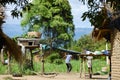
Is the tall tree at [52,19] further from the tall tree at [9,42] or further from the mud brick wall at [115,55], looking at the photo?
the tall tree at [9,42]

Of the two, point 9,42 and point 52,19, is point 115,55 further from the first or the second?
point 52,19

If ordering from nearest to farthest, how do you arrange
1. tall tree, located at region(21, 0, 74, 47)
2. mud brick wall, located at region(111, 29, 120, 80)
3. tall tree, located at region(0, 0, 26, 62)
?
tall tree, located at region(0, 0, 26, 62)
mud brick wall, located at region(111, 29, 120, 80)
tall tree, located at region(21, 0, 74, 47)

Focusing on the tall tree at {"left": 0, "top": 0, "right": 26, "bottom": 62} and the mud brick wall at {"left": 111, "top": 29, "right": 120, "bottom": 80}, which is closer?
the tall tree at {"left": 0, "top": 0, "right": 26, "bottom": 62}

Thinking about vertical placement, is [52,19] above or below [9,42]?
below

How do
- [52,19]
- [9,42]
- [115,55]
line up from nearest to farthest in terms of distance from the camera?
[9,42]
[115,55]
[52,19]

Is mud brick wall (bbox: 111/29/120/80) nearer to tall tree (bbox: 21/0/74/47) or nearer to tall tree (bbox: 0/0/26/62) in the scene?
tall tree (bbox: 0/0/26/62)

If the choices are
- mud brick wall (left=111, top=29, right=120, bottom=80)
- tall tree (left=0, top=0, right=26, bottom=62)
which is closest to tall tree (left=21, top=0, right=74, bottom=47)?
mud brick wall (left=111, top=29, right=120, bottom=80)

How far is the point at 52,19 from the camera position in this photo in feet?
188

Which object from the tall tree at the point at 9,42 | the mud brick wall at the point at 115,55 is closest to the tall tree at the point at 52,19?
the mud brick wall at the point at 115,55

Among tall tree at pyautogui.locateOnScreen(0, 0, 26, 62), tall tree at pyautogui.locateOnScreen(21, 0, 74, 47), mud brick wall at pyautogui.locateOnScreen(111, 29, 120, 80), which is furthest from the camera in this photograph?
tall tree at pyautogui.locateOnScreen(21, 0, 74, 47)

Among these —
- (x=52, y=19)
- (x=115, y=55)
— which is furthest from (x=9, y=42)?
(x=52, y=19)

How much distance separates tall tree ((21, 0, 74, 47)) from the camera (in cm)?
5709

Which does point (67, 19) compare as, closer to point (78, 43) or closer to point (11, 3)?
point (78, 43)

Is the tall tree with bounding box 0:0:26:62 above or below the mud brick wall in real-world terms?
above
